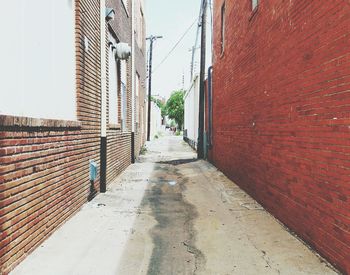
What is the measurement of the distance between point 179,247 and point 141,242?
1.62 ft

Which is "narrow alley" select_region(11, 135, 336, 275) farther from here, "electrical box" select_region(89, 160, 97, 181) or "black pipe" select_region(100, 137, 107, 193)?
"electrical box" select_region(89, 160, 97, 181)

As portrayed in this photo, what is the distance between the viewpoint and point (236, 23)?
332 inches

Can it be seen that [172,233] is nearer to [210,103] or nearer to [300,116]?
[300,116]

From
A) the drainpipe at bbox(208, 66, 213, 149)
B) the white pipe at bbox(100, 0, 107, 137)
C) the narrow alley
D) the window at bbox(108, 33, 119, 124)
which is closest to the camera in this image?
the narrow alley

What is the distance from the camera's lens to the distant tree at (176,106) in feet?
205

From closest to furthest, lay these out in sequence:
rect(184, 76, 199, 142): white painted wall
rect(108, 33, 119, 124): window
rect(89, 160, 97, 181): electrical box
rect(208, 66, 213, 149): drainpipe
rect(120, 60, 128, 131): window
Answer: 1. rect(89, 160, 97, 181): electrical box
2. rect(108, 33, 119, 124): window
3. rect(120, 60, 128, 131): window
4. rect(208, 66, 213, 149): drainpipe
5. rect(184, 76, 199, 142): white painted wall

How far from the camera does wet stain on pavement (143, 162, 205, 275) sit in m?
3.53

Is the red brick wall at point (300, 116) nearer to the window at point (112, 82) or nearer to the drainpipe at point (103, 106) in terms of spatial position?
the drainpipe at point (103, 106)

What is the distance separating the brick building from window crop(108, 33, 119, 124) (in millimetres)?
1228

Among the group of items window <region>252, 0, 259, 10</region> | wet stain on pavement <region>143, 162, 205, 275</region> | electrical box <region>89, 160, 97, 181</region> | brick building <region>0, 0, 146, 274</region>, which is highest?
window <region>252, 0, 259, 10</region>

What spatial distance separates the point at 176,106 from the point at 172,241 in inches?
2328

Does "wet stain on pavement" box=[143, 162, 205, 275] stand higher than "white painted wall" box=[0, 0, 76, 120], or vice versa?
"white painted wall" box=[0, 0, 76, 120]

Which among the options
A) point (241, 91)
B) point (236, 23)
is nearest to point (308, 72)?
point (241, 91)

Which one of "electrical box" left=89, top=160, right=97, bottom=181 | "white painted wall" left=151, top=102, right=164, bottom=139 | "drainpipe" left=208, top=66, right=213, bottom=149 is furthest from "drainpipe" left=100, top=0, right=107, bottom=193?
"white painted wall" left=151, top=102, right=164, bottom=139
